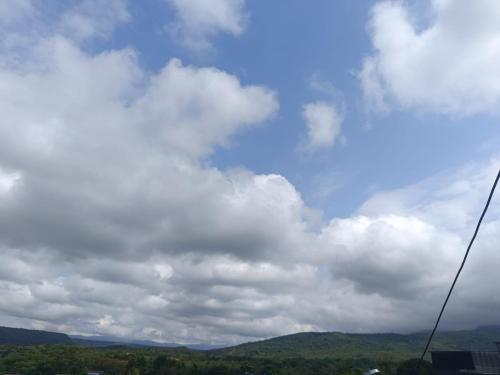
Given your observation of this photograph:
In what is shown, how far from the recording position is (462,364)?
104562mm

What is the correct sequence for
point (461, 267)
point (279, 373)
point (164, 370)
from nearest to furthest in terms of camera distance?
point (461, 267), point (164, 370), point (279, 373)

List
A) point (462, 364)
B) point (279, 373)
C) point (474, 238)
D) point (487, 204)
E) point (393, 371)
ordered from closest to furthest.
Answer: point (487, 204), point (474, 238), point (462, 364), point (393, 371), point (279, 373)

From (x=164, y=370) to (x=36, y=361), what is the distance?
67441mm

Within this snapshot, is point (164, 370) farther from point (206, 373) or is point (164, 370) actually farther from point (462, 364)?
point (462, 364)

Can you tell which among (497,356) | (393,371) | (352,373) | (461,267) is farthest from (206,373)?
(461,267)

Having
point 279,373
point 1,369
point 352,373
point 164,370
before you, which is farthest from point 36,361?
point 352,373

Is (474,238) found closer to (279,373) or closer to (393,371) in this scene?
(393,371)

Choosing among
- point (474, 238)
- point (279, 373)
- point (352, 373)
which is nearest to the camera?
point (474, 238)

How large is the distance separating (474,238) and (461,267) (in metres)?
1.43

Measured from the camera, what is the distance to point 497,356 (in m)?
109

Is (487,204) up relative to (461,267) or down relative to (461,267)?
up

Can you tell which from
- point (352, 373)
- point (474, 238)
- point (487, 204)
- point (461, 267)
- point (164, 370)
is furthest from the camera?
point (164, 370)

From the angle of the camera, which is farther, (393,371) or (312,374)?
(312,374)

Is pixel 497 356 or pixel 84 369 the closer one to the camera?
pixel 497 356
